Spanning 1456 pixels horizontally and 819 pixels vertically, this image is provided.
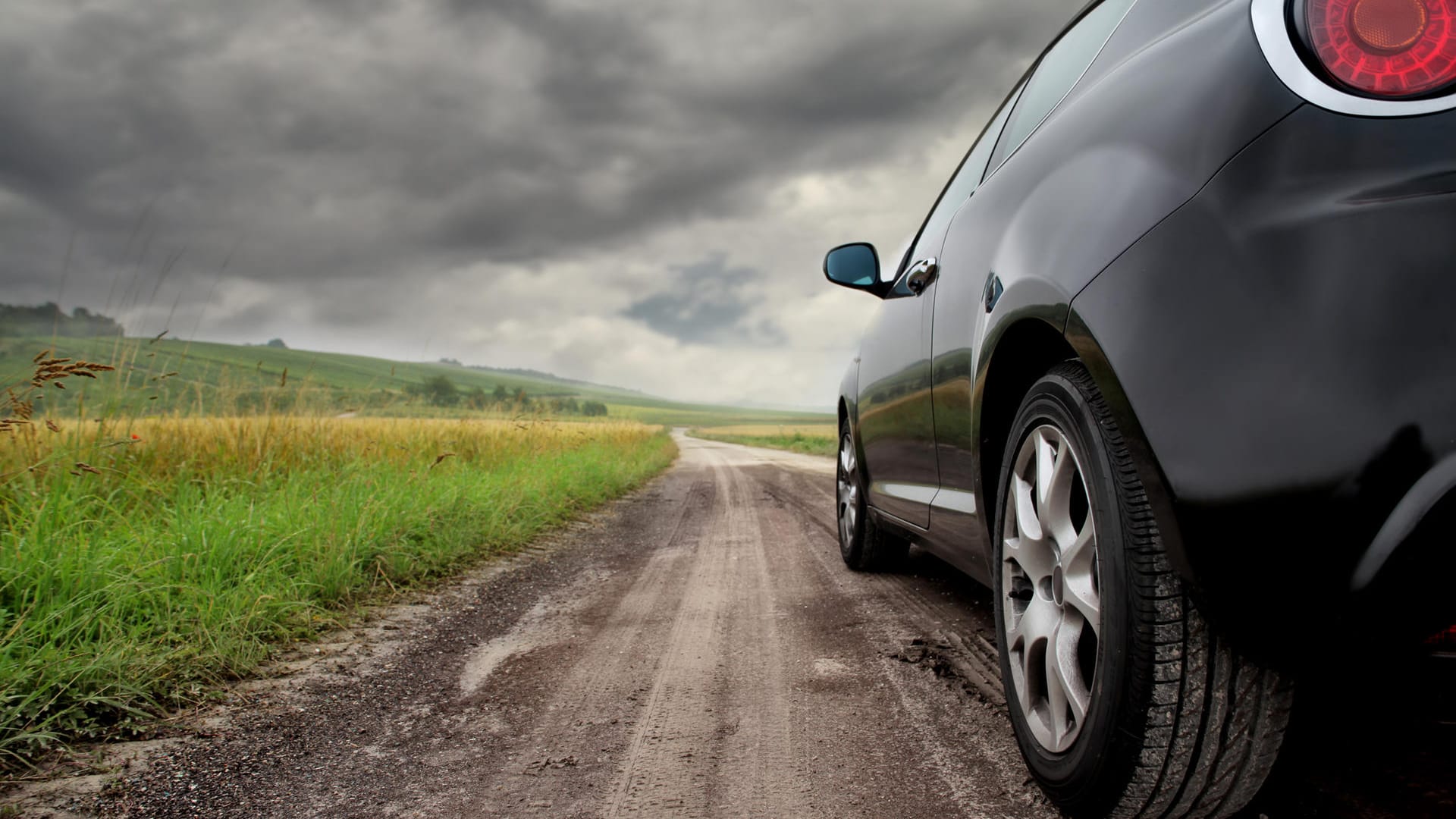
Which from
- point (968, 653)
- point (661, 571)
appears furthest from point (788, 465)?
point (968, 653)

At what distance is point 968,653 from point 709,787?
120 centimetres

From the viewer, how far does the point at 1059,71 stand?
2217 mm

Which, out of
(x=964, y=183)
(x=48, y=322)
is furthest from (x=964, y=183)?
(x=48, y=322)

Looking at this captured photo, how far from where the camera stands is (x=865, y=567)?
4.03 metres

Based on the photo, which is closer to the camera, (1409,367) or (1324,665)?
(1409,367)

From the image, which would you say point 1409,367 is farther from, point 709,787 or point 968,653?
point 968,653

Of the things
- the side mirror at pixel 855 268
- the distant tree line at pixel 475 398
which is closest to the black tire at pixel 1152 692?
the side mirror at pixel 855 268

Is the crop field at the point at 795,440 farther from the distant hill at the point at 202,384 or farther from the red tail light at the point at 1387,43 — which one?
the red tail light at the point at 1387,43

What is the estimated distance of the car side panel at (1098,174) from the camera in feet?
3.68

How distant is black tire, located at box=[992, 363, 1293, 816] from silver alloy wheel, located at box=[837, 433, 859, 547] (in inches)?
103

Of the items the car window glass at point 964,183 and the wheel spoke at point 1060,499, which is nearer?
the wheel spoke at point 1060,499

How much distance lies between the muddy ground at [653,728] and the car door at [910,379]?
21.6 inches

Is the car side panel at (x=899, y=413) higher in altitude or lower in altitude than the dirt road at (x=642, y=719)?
higher

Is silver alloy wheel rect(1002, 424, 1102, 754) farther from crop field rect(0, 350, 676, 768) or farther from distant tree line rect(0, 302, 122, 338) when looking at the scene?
distant tree line rect(0, 302, 122, 338)
